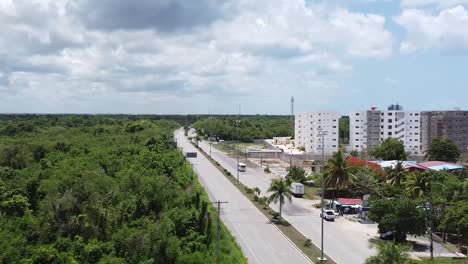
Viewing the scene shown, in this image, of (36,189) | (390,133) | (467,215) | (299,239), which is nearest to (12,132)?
(36,189)

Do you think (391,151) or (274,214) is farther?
(391,151)

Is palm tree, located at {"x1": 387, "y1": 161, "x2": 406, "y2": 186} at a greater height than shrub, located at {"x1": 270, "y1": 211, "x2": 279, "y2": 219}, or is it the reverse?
palm tree, located at {"x1": 387, "y1": 161, "x2": 406, "y2": 186}

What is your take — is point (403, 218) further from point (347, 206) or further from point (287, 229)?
point (347, 206)

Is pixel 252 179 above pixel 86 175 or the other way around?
the other way around

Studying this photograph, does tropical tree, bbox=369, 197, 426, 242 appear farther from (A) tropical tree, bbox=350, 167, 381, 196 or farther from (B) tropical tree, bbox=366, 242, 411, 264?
(A) tropical tree, bbox=350, 167, 381, 196

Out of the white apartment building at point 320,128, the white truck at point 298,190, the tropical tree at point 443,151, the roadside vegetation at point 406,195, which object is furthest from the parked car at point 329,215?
the white apartment building at point 320,128

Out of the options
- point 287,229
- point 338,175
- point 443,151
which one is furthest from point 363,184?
point 443,151

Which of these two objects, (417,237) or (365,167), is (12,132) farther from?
(417,237)

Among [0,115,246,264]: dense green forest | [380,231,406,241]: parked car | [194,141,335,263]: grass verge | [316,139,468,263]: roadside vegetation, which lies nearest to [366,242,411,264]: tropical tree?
[0,115,246,264]: dense green forest

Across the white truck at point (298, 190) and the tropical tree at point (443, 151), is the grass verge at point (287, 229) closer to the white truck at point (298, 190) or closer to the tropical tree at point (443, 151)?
the white truck at point (298, 190)
